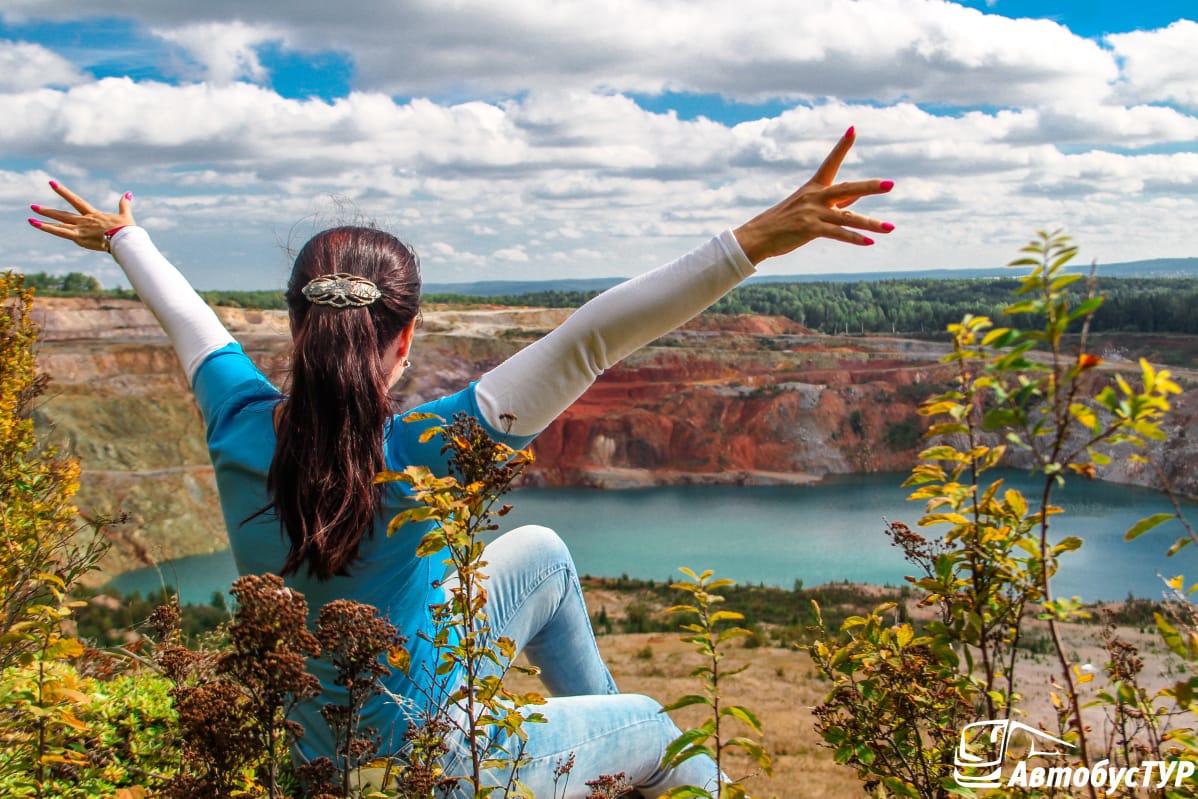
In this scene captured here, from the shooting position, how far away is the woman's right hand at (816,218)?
1086 mm

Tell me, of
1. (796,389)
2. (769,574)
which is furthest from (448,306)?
(769,574)

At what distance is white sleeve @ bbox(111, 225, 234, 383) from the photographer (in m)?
1.46

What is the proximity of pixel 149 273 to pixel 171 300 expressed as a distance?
0.12 m

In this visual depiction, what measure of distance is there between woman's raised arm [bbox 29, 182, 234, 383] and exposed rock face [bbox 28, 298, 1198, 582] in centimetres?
2368

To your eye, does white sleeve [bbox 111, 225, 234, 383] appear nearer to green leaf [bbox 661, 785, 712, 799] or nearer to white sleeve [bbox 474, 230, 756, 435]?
white sleeve [bbox 474, 230, 756, 435]

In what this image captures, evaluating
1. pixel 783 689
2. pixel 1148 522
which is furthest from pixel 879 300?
pixel 1148 522

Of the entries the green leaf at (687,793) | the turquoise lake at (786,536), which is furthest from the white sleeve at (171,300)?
the turquoise lake at (786,536)

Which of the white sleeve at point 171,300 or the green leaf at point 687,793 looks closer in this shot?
the green leaf at point 687,793

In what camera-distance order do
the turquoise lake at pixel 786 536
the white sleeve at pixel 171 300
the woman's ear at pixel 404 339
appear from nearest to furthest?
the woman's ear at pixel 404 339
the white sleeve at pixel 171 300
the turquoise lake at pixel 786 536

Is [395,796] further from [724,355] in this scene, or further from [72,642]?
[724,355]

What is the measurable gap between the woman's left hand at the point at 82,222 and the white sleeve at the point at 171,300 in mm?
46

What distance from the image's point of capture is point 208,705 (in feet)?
2.61

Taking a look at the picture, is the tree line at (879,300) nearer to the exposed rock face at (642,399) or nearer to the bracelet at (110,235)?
the exposed rock face at (642,399)

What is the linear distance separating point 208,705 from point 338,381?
18.6 inches
